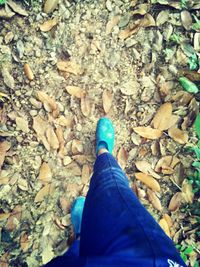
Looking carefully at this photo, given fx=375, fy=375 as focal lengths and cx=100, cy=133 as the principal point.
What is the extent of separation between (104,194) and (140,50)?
0.90 meters

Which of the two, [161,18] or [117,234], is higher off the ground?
[161,18]

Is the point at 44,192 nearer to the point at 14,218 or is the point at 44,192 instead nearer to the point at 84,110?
the point at 14,218

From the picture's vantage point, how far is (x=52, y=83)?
1.88 metres

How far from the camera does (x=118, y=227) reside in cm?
122

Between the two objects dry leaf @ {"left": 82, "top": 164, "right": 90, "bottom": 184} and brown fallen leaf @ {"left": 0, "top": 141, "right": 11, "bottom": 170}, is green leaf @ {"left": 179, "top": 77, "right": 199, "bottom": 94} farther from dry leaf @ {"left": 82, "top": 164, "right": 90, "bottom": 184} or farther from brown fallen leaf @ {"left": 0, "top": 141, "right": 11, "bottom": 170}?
brown fallen leaf @ {"left": 0, "top": 141, "right": 11, "bottom": 170}

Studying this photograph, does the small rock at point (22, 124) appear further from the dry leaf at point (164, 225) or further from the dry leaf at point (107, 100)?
the dry leaf at point (164, 225)

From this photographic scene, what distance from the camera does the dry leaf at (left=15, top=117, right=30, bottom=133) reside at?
1.83m

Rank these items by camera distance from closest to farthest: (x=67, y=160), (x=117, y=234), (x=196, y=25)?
(x=117, y=234) < (x=67, y=160) < (x=196, y=25)

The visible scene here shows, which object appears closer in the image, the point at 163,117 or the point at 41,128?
the point at 41,128

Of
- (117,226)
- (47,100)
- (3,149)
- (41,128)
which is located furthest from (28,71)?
(117,226)

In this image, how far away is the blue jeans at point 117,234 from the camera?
3.58 feet

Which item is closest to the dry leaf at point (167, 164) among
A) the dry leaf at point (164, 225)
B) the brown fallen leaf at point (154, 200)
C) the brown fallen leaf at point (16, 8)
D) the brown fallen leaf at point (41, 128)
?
the brown fallen leaf at point (154, 200)

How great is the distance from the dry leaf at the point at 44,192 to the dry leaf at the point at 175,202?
61cm

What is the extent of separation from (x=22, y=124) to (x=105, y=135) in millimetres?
409
